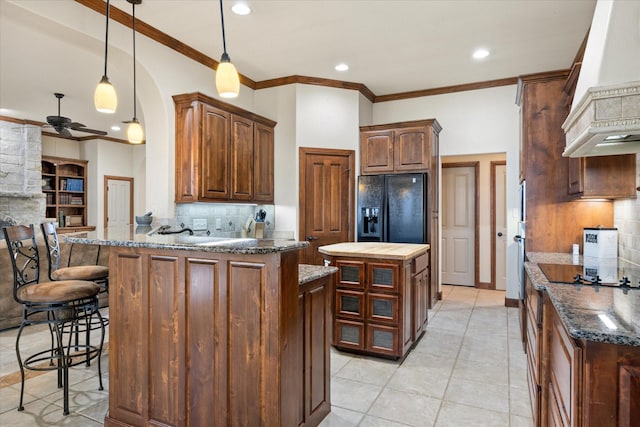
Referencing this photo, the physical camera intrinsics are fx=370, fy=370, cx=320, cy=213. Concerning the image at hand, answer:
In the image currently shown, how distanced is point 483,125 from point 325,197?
2.41 metres

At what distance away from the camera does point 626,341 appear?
1.07 metres

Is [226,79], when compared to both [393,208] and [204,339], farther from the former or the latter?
[393,208]

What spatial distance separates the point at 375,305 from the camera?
3180mm

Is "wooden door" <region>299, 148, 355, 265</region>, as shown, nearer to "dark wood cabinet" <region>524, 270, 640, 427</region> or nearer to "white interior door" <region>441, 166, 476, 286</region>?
"white interior door" <region>441, 166, 476, 286</region>

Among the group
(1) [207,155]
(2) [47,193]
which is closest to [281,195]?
(1) [207,155]

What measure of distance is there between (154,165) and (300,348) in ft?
9.28

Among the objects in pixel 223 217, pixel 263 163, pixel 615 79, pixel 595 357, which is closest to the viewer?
pixel 595 357

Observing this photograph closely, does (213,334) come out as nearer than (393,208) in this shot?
Yes

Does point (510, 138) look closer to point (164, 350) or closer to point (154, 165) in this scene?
point (154, 165)

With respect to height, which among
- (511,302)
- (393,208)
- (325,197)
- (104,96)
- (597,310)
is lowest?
(511,302)

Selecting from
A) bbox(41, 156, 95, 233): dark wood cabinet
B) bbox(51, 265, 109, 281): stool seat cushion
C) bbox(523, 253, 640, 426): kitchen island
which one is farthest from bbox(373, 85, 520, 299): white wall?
bbox(41, 156, 95, 233): dark wood cabinet

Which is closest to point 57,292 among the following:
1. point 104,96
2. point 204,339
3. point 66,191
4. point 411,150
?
point 204,339

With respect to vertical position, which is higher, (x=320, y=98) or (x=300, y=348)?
(x=320, y=98)

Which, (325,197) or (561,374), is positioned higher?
(325,197)
